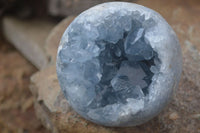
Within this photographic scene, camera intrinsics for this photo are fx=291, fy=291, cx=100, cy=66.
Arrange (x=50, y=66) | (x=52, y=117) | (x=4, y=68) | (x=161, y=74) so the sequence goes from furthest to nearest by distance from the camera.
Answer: (x=4, y=68) < (x=50, y=66) < (x=52, y=117) < (x=161, y=74)

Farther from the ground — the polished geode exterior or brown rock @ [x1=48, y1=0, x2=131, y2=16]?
the polished geode exterior

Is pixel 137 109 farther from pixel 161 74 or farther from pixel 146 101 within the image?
pixel 161 74

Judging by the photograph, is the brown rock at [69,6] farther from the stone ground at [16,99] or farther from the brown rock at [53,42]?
the stone ground at [16,99]

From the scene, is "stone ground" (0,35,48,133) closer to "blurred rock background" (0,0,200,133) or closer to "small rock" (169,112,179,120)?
"blurred rock background" (0,0,200,133)

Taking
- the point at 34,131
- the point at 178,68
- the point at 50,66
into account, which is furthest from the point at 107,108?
the point at 34,131

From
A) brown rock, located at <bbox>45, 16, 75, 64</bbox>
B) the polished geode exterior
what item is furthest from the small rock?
brown rock, located at <bbox>45, 16, 75, 64</bbox>

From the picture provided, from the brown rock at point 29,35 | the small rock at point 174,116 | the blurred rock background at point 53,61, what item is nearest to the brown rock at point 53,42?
the blurred rock background at point 53,61
